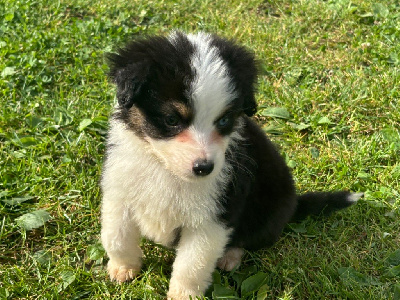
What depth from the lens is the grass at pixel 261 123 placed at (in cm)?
336

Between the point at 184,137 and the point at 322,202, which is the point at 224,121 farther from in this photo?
the point at 322,202

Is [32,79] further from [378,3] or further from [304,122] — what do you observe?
[378,3]

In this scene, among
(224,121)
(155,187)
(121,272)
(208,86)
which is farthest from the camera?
(121,272)

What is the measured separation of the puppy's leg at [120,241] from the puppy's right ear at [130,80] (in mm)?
740

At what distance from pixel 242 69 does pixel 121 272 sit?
153cm

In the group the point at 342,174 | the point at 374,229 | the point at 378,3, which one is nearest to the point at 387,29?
the point at 378,3

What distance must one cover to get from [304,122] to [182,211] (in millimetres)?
2166

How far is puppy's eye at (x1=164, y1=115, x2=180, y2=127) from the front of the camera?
255cm

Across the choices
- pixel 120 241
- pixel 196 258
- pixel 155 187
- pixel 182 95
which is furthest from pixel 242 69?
pixel 120 241

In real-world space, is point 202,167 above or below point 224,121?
below

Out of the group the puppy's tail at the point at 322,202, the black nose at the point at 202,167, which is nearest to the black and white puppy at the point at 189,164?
the black nose at the point at 202,167

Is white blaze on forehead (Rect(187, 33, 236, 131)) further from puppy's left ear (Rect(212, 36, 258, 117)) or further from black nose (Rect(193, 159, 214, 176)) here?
black nose (Rect(193, 159, 214, 176))

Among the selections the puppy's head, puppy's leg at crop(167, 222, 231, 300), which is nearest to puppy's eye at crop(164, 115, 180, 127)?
the puppy's head

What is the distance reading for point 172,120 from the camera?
2568 millimetres
